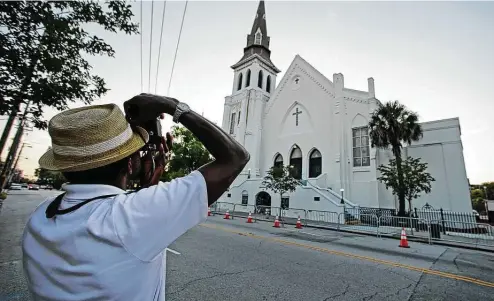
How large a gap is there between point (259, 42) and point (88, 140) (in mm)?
42407

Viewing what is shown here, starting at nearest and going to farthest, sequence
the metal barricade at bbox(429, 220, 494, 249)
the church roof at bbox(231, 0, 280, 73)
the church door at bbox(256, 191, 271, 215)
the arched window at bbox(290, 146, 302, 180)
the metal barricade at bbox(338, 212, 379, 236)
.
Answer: the metal barricade at bbox(429, 220, 494, 249)
the metal barricade at bbox(338, 212, 379, 236)
the church door at bbox(256, 191, 271, 215)
the arched window at bbox(290, 146, 302, 180)
the church roof at bbox(231, 0, 280, 73)

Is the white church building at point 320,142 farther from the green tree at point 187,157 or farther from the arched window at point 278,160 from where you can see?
the green tree at point 187,157

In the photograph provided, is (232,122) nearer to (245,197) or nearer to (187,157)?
(187,157)

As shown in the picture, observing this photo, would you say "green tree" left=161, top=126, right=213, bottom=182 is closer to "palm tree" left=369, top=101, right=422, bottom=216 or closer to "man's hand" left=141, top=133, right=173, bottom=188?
"palm tree" left=369, top=101, right=422, bottom=216

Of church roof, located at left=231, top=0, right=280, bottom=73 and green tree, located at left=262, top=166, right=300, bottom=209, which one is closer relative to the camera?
green tree, located at left=262, top=166, right=300, bottom=209

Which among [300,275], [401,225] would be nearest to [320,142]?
[401,225]

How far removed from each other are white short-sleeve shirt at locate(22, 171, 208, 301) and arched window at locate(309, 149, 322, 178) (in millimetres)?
26289

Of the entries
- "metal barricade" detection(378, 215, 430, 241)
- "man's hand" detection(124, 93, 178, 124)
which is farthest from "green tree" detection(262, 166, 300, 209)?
"man's hand" detection(124, 93, 178, 124)

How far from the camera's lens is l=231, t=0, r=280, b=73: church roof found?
38250 millimetres

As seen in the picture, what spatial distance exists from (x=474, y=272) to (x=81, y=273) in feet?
26.9

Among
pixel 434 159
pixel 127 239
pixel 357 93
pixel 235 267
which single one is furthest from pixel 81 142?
pixel 357 93

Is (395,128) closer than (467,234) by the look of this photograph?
No

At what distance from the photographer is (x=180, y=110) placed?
118cm

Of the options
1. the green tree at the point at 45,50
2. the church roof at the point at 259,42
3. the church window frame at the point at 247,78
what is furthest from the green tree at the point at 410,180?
the church roof at the point at 259,42
